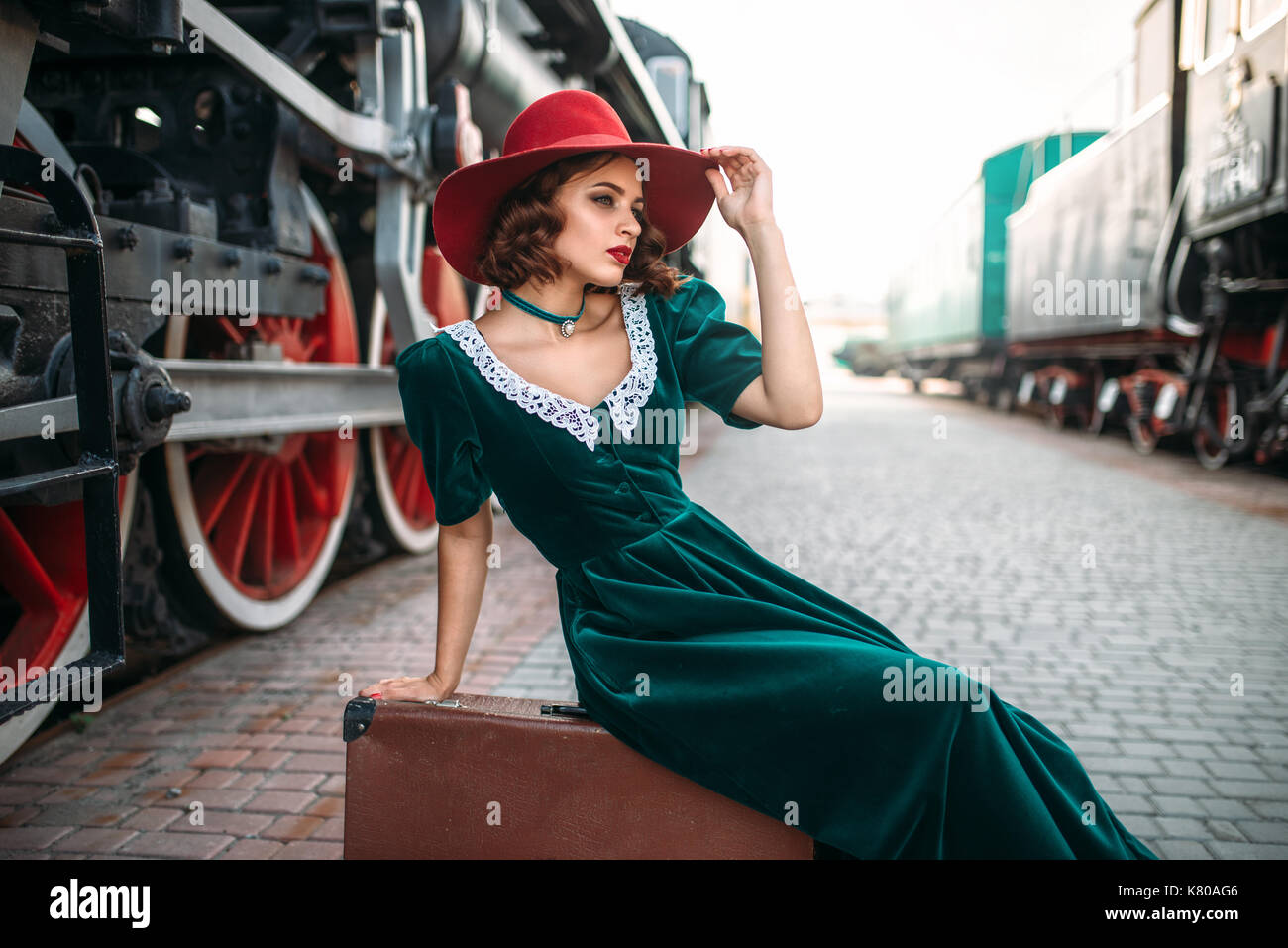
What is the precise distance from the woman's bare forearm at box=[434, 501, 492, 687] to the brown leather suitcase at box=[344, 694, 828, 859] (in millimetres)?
115

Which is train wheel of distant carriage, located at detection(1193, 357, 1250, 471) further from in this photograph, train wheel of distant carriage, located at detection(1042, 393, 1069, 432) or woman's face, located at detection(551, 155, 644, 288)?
woman's face, located at detection(551, 155, 644, 288)

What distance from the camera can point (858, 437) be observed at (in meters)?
13.6

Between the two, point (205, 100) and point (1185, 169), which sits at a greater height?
point (1185, 169)

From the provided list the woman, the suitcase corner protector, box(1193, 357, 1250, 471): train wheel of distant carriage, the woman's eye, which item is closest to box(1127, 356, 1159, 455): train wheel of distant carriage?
box(1193, 357, 1250, 471): train wheel of distant carriage

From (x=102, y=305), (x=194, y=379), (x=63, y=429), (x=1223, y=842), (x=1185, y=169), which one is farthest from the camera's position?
(x=1185, y=169)

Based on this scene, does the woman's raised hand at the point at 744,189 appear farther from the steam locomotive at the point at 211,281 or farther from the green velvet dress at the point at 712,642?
the steam locomotive at the point at 211,281

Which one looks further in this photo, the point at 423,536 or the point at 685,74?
the point at 685,74

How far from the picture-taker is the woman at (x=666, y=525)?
4.64 ft

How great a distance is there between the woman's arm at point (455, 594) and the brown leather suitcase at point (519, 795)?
92mm

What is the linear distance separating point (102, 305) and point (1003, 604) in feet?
12.7

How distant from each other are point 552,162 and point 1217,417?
9384mm

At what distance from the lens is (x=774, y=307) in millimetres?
1595
